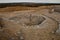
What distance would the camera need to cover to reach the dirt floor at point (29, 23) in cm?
92

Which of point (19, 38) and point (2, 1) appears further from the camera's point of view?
point (2, 1)

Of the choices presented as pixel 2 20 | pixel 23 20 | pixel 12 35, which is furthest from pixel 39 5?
pixel 12 35

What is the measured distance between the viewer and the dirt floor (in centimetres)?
92

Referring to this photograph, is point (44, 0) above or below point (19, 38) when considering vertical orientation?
above

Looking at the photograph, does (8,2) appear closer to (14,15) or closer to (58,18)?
(14,15)

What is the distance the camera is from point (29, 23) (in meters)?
1.10

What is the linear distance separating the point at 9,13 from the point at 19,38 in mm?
397

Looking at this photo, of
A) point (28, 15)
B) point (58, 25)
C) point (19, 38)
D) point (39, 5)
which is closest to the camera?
point (19, 38)

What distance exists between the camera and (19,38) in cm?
90

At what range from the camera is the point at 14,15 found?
1.21 meters

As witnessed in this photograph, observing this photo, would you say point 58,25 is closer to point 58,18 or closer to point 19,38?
point 58,18

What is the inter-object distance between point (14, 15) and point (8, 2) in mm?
290

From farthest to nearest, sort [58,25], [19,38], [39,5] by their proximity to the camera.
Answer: [39,5] < [58,25] < [19,38]

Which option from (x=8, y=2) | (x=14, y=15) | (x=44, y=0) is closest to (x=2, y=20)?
(x=14, y=15)
